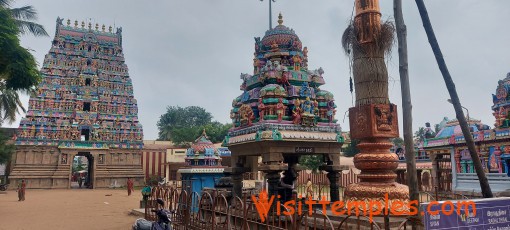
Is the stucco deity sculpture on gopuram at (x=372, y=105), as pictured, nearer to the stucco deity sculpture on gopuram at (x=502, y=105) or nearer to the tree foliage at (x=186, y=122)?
the stucco deity sculpture on gopuram at (x=502, y=105)

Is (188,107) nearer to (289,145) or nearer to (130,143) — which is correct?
(130,143)

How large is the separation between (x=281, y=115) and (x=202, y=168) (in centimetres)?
806

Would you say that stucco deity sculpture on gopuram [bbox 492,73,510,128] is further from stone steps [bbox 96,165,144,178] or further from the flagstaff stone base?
stone steps [bbox 96,165,144,178]

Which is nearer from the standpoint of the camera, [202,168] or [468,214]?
[468,214]

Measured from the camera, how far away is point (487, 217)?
156 inches

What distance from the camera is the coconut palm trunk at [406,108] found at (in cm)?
471

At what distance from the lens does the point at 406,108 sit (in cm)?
488

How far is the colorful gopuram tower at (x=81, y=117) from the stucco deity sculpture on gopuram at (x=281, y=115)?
29859 mm

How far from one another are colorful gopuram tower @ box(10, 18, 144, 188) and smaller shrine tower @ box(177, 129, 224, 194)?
2258 cm

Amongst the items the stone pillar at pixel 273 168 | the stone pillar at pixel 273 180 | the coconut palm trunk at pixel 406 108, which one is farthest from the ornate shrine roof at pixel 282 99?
the coconut palm trunk at pixel 406 108

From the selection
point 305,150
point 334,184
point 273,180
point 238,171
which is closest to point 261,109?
point 305,150

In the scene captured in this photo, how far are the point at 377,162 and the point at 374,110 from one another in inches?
41.5

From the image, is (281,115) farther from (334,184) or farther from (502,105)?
(502,105)

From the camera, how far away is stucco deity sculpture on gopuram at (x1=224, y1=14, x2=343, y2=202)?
9055 mm
